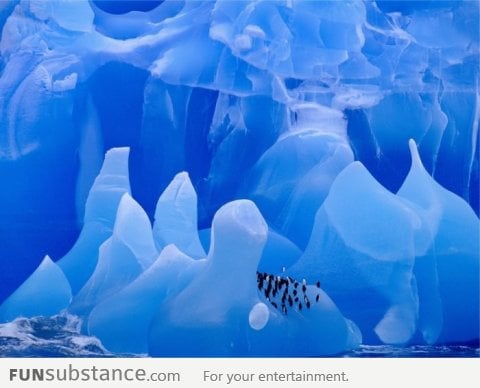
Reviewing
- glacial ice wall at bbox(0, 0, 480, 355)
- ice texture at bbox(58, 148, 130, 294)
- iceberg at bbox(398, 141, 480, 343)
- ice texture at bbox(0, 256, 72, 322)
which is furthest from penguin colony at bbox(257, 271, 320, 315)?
ice texture at bbox(0, 256, 72, 322)

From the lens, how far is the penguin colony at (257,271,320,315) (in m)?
2.66

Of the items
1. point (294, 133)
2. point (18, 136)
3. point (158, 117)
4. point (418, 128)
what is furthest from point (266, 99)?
point (18, 136)

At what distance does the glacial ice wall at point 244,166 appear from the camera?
266 centimetres

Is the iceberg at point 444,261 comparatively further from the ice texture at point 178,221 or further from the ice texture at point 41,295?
the ice texture at point 41,295

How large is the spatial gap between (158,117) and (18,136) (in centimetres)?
60

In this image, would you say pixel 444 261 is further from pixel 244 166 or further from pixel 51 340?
pixel 51 340

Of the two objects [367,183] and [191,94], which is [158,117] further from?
[367,183]

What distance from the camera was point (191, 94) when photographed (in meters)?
2.73

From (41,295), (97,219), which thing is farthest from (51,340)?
(97,219)

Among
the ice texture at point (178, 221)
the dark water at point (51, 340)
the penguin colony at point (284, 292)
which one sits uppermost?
the ice texture at point (178, 221)
